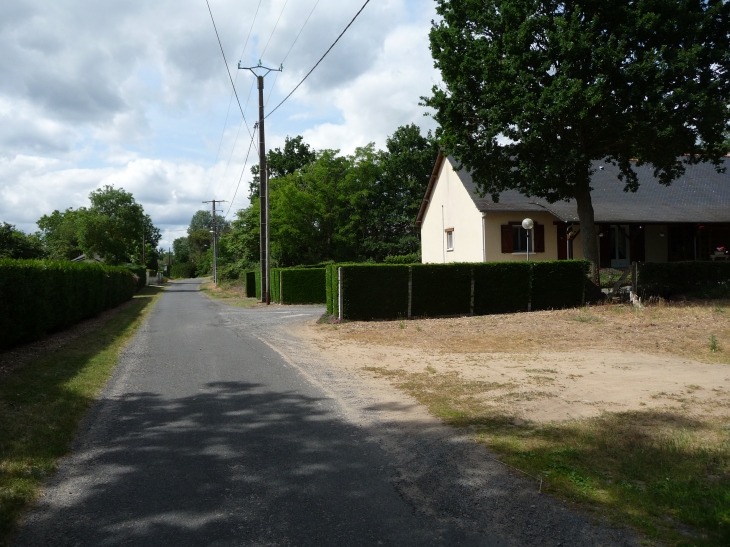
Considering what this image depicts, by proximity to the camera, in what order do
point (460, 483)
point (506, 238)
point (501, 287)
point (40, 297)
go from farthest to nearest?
point (506, 238)
point (501, 287)
point (40, 297)
point (460, 483)

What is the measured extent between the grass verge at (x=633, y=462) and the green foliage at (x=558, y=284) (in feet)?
42.2

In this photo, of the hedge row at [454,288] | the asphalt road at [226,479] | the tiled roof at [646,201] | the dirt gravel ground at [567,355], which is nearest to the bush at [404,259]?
the tiled roof at [646,201]

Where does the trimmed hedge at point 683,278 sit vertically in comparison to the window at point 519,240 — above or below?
below

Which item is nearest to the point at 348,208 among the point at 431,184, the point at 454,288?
the point at 431,184

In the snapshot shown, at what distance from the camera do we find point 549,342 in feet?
42.7

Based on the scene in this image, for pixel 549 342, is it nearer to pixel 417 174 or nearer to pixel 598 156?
pixel 598 156

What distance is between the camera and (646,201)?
30312mm

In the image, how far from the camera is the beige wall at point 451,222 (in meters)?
29.4

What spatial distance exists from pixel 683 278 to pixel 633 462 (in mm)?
17259

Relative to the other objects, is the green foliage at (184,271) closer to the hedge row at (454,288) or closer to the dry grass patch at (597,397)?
the hedge row at (454,288)

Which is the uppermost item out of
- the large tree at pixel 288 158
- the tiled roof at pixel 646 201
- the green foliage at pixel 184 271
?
the large tree at pixel 288 158

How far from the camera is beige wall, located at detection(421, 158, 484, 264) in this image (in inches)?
1159

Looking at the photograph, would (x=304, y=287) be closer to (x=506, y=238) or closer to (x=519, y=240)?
(x=506, y=238)

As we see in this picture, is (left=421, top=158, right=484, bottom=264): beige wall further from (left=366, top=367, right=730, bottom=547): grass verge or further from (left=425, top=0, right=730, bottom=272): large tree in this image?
(left=366, top=367, right=730, bottom=547): grass verge
